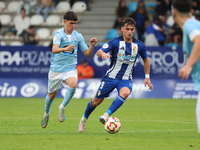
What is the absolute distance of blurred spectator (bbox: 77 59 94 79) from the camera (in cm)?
1753

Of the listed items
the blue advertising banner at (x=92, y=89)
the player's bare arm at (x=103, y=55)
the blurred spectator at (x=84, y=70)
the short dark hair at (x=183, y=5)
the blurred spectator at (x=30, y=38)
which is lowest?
the blue advertising banner at (x=92, y=89)

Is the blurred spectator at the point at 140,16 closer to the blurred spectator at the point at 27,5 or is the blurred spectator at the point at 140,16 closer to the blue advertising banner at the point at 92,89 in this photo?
the blue advertising banner at the point at 92,89

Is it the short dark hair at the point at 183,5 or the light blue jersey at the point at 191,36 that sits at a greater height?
the short dark hair at the point at 183,5

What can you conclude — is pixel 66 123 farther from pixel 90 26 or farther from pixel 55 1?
pixel 55 1

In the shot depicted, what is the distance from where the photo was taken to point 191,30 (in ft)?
15.9

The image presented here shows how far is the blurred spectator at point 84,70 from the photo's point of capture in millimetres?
17531

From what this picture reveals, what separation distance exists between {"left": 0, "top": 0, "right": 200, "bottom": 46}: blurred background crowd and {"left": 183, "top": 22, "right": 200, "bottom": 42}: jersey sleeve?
13.6 metres

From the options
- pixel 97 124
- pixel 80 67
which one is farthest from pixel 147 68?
pixel 80 67

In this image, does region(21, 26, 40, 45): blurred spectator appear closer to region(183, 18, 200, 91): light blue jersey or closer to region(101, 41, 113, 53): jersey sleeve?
region(101, 41, 113, 53): jersey sleeve

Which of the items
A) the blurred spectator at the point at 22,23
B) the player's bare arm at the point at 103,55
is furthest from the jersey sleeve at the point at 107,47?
the blurred spectator at the point at 22,23

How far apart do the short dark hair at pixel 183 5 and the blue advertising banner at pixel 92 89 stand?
1101cm

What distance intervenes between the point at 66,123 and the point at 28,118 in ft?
4.18

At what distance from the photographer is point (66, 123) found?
9.11 metres

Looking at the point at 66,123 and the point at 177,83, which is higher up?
the point at 66,123
